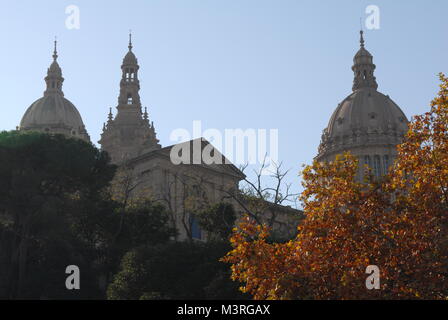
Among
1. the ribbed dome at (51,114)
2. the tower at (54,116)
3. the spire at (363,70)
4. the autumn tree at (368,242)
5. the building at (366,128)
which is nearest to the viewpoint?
the autumn tree at (368,242)

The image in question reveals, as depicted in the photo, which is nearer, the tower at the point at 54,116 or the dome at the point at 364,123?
the tower at the point at 54,116

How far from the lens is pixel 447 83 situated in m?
27.3

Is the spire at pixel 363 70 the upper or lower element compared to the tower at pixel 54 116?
upper

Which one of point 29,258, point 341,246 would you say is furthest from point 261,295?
point 29,258

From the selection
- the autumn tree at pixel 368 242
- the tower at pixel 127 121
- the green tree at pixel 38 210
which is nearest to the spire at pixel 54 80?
the tower at pixel 127 121

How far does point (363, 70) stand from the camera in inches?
5221

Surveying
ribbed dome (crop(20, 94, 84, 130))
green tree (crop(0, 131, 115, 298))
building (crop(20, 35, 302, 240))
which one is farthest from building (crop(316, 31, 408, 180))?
green tree (crop(0, 131, 115, 298))

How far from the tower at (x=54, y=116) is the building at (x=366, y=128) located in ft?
124

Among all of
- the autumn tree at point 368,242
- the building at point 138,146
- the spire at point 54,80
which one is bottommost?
the autumn tree at point 368,242

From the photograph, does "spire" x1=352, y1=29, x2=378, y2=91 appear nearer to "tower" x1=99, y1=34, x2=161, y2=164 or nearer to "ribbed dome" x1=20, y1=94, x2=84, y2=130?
"tower" x1=99, y1=34, x2=161, y2=164

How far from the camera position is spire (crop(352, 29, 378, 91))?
129250mm

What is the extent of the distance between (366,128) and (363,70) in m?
15.7

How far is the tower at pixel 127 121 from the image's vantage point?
112062 millimetres

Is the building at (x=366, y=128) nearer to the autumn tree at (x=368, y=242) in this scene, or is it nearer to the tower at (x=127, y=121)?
the tower at (x=127, y=121)
